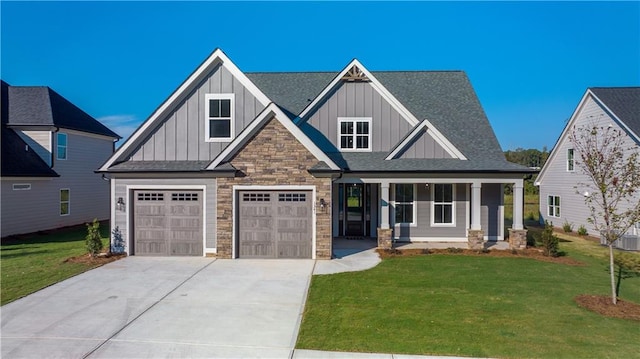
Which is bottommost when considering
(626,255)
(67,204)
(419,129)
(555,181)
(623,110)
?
(626,255)

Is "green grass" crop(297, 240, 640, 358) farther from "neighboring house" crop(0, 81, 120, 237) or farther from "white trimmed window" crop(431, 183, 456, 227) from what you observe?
"neighboring house" crop(0, 81, 120, 237)

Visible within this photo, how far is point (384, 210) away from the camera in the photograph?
46.3 ft

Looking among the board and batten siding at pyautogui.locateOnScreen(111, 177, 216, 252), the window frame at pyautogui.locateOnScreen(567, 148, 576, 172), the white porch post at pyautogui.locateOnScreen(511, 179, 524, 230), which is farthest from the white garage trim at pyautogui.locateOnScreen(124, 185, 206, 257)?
the window frame at pyautogui.locateOnScreen(567, 148, 576, 172)

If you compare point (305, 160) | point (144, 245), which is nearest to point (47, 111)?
point (144, 245)

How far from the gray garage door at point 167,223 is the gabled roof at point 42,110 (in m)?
11.0

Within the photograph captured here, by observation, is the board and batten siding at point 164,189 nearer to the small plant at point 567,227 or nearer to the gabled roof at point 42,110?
the gabled roof at point 42,110

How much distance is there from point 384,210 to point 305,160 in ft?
12.8

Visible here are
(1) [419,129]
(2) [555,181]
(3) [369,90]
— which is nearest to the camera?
(1) [419,129]

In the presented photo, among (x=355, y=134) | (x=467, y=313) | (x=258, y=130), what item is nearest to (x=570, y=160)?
(x=355, y=134)

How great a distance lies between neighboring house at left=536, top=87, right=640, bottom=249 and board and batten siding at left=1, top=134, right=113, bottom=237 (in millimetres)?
26740

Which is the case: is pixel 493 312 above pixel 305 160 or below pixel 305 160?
below

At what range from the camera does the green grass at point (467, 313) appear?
605 cm

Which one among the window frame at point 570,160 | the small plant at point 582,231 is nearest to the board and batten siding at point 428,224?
the small plant at point 582,231

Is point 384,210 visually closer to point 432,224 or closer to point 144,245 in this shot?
point 432,224
